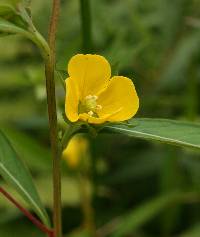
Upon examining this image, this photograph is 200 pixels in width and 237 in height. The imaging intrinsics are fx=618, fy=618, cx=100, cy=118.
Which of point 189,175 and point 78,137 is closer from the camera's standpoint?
point 78,137

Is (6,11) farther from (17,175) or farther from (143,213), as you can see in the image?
(143,213)

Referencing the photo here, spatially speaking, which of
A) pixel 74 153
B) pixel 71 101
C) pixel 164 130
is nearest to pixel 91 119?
pixel 71 101

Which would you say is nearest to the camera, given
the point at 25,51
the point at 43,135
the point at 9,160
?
the point at 9,160

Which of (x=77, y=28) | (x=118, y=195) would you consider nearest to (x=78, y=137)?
(x=118, y=195)

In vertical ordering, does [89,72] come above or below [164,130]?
above

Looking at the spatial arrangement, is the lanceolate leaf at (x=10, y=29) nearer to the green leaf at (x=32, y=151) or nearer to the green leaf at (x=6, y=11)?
the green leaf at (x=6, y=11)

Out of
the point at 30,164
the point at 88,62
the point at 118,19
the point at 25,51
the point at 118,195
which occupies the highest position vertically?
the point at 88,62

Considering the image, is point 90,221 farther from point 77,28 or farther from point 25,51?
point 25,51
